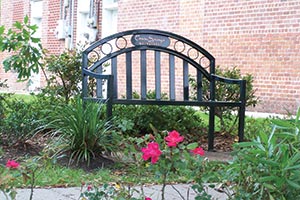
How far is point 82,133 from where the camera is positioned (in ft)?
16.8

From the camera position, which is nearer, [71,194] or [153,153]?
[153,153]

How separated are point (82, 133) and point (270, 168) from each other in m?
2.53

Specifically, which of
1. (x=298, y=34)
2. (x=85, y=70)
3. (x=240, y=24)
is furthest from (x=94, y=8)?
(x=85, y=70)

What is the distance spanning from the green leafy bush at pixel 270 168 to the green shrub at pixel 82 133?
84.3 inches

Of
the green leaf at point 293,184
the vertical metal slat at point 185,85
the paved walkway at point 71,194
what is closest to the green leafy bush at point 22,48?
the vertical metal slat at point 185,85

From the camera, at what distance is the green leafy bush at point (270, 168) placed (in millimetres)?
2770

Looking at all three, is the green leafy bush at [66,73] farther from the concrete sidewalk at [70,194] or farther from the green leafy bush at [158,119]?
the concrete sidewalk at [70,194]

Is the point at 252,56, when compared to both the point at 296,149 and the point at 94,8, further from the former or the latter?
the point at 296,149

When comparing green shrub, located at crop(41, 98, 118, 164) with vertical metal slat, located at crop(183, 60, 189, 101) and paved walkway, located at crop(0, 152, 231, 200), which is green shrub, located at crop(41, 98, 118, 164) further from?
vertical metal slat, located at crop(183, 60, 189, 101)

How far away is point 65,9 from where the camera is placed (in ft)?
61.4

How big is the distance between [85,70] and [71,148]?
1036 mm

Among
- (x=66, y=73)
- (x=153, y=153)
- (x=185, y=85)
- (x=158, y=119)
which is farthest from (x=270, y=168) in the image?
(x=66, y=73)

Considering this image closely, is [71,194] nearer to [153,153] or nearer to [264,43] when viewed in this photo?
[153,153]

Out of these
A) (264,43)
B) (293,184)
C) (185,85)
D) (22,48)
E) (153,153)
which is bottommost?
(293,184)
